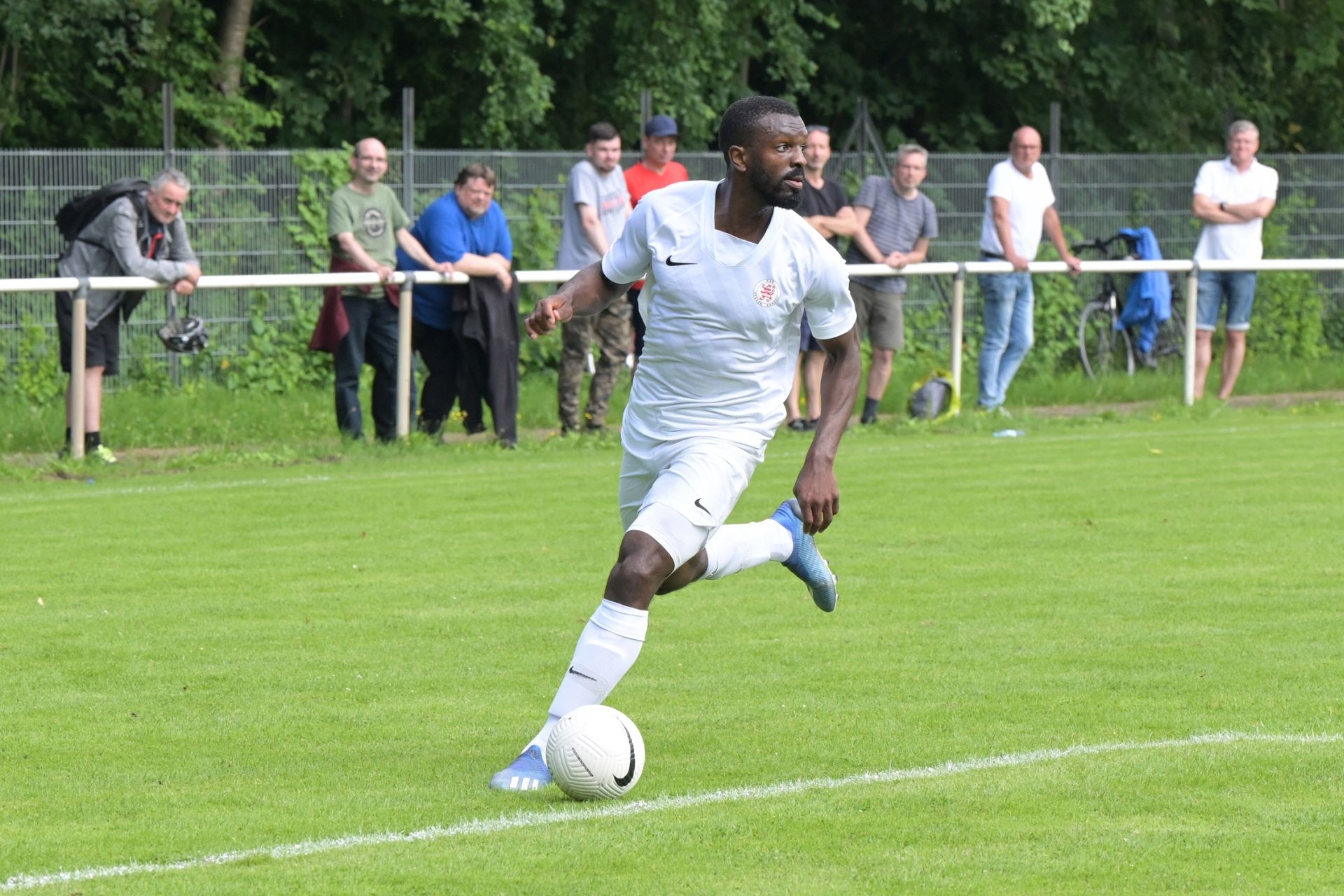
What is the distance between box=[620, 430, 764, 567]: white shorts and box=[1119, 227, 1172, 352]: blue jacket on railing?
1501 cm

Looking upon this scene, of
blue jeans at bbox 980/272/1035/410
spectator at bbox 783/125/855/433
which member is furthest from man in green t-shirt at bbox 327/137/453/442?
blue jeans at bbox 980/272/1035/410

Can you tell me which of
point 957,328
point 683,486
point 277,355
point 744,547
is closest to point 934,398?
point 957,328

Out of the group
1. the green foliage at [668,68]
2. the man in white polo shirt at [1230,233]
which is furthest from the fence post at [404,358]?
the green foliage at [668,68]

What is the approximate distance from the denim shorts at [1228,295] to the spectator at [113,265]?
8440mm

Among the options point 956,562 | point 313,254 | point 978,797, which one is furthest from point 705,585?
point 313,254

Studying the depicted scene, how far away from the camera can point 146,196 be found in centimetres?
1399

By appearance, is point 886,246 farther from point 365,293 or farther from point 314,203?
point 314,203

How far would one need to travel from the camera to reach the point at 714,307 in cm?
656

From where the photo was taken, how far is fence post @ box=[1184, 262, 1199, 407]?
18031 mm

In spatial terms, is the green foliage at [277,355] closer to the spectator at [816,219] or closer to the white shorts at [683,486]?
the spectator at [816,219]

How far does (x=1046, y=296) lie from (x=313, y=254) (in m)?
7.53

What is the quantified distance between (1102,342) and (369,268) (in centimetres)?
928

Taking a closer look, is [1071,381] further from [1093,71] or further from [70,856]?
[70,856]

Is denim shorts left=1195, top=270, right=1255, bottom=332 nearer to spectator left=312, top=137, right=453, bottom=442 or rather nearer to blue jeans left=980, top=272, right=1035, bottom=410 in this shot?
blue jeans left=980, top=272, right=1035, bottom=410
